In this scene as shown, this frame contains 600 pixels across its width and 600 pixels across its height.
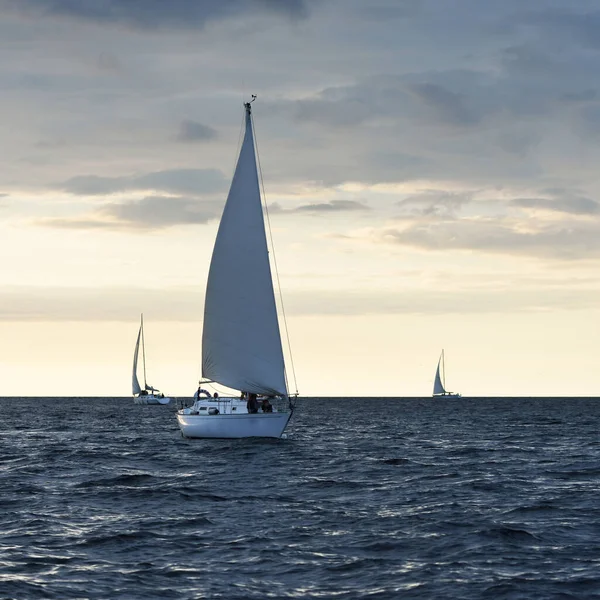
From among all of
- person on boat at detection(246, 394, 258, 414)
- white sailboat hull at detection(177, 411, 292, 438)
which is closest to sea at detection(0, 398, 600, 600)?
white sailboat hull at detection(177, 411, 292, 438)

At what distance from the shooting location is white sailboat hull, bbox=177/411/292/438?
53469 millimetres

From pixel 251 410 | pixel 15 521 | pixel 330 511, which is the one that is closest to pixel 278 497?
pixel 330 511

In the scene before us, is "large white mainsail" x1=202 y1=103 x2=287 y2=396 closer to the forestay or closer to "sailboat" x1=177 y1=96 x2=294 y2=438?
"sailboat" x1=177 y1=96 x2=294 y2=438

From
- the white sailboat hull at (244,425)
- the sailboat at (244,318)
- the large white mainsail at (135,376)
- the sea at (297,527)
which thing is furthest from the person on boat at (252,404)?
the large white mainsail at (135,376)

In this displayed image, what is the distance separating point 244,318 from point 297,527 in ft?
98.8

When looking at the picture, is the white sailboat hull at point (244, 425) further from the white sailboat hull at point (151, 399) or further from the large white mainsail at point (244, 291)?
the white sailboat hull at point (151, 399)

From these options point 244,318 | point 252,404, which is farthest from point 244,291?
point 252,404

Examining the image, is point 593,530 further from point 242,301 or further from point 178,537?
point 242,301

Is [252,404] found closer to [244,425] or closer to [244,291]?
[244,425]

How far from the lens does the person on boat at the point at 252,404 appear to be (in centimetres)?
5434

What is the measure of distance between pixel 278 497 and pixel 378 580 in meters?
12.7

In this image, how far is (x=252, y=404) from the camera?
179ft

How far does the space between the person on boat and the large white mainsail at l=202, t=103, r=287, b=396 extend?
1.21ft

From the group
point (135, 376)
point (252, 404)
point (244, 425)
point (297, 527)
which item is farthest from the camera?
point (135, 376)
